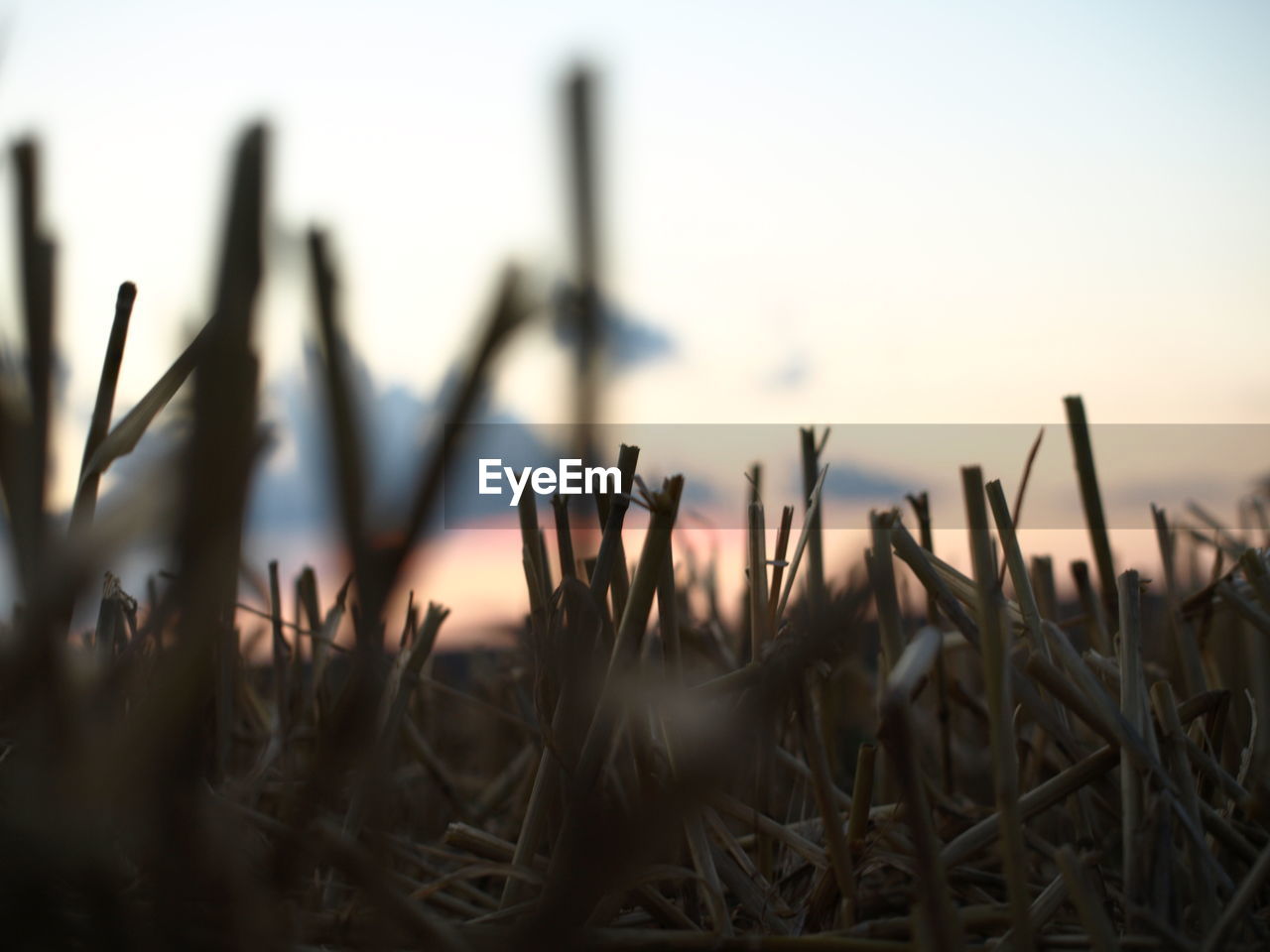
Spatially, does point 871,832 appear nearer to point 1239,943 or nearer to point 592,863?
point 1239,943

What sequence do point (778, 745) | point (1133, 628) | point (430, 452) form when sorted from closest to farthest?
point (430, 452) → point (1133, 628) → point (778, 745)

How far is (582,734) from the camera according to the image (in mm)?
926

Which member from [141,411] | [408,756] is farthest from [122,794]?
[408,756]

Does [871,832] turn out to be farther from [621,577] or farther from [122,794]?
[122,794]

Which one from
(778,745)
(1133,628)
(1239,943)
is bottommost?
(1239,943)

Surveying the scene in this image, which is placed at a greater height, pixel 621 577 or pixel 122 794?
pixel 621 577

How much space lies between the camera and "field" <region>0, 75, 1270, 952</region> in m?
0.31

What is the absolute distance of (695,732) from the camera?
90 centimetres

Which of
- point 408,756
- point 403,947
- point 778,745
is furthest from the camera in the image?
point 408,756

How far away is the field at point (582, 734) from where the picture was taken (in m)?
0.31

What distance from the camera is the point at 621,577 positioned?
111 centimetres

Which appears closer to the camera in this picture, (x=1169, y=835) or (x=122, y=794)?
(x=122, y=794)

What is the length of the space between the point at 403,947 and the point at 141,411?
1.55 feet

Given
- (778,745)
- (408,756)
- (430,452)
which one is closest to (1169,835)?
(778,745)
